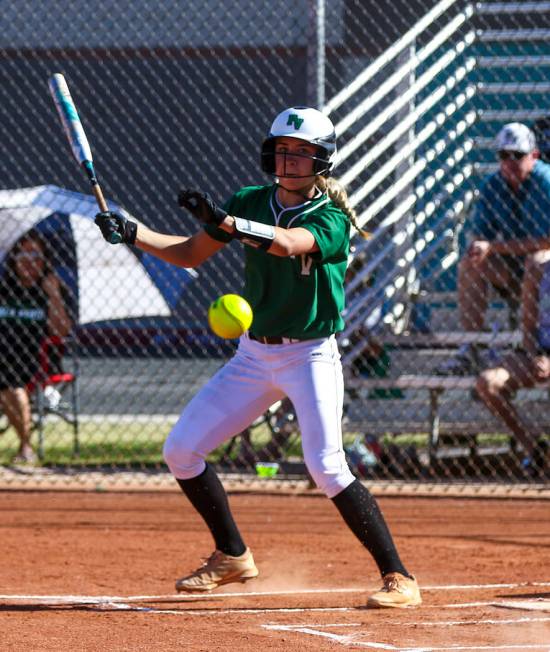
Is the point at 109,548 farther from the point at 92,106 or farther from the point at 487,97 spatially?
the point at 92,106

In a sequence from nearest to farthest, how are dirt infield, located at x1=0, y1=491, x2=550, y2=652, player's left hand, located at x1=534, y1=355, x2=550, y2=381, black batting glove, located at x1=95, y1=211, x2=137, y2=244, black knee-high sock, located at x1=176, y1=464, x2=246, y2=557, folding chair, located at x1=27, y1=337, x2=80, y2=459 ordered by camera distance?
1. dirt infield, located at x1=0, y1=491, x2=550, y2=652
2. black batting glove, located at x1=95, y1=211, x2=137, y2=244
3. black knee-high sock, located at x1=176, y1=464, x2=246, y2=557
4. player's left hand, located at x1=534, y1=355, x2=550, y2=381
5. folding chair, located at x1=27, y1=337, x2=80, y2=459

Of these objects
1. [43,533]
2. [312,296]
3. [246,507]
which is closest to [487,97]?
[246,507]

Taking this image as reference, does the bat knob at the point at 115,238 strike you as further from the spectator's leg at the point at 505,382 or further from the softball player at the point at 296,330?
the spectator's leg at the point at 505,382

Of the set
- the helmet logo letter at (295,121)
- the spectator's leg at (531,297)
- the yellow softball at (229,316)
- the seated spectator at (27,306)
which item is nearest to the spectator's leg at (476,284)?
the spectator's leg at (531,297)

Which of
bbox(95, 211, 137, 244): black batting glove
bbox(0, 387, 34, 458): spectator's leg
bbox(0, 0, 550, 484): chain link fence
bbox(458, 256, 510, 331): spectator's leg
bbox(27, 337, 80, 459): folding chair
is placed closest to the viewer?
bbox(95, 211, 137, 244): black batting glove

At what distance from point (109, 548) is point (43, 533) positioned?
1.88 ft

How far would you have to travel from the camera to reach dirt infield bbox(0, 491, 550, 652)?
181 inches

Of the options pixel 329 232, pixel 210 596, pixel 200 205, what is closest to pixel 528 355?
pixel 210 596

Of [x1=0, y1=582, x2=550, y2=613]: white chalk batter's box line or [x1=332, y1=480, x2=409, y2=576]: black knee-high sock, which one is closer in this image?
[x1=332, y1=480, x2=409, y2=576]: black knee-high sock

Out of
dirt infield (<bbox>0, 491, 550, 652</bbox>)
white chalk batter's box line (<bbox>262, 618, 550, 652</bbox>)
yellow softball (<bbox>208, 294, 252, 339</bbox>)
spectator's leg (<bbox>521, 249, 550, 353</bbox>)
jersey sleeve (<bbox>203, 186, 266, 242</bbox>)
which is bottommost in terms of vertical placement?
dirt infield (<bbox>0, 491, 550, 652</bbox>)

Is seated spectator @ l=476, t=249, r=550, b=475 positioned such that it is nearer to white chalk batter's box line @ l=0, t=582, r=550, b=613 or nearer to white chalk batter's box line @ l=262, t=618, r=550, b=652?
white chalk batter's box line @ l=0, t=582, r=550, b=613

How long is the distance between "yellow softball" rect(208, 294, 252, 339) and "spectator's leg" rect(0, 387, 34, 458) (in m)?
4.97

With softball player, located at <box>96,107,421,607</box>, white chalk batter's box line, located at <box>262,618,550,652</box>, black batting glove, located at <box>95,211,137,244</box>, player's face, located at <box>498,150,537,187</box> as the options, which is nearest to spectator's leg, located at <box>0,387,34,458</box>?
player's face, located at <box>498,150,537,187</box>

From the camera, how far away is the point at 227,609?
208 inches
